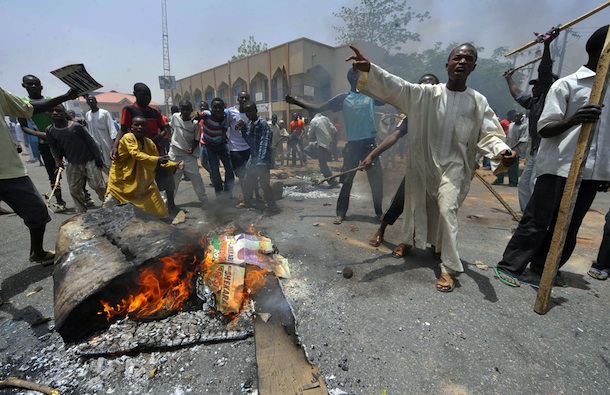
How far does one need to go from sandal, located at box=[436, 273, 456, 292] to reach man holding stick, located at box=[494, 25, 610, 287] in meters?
0.57

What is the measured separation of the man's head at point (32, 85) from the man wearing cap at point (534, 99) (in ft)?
21.4

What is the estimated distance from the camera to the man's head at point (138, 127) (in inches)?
163

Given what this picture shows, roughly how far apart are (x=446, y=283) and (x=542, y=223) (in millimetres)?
1043

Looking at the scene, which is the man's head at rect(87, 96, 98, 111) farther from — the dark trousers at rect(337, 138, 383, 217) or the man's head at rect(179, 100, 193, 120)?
the dark trousers at rect(337, 138, 383, 217)

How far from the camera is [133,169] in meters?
4.22

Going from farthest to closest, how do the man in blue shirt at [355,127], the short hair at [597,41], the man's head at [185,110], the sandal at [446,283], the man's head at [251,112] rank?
the man's head at [185,110] < the man's head at [251,112] < the man in blue shirt at [355,127] < the sandal at [446,283] < the short hair at [597,41]

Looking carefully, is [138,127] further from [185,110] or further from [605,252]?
[605,252]

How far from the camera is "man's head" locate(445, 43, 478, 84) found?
256 cm

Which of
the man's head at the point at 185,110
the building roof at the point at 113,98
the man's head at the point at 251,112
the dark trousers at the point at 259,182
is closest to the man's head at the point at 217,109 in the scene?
the man's head at the point at 185,110

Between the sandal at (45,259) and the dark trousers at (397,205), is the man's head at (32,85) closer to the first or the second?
the sandal at (45,259)

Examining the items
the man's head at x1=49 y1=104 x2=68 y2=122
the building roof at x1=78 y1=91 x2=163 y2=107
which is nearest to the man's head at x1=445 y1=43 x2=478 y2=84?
the man's head at x1=49 y1=104 x2=68 y2=122

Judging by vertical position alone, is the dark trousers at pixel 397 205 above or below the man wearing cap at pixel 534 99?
below

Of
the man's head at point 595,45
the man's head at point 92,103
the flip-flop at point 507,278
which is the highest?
the man's head at point 595,45

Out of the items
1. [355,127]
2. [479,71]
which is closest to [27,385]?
[355,127]
